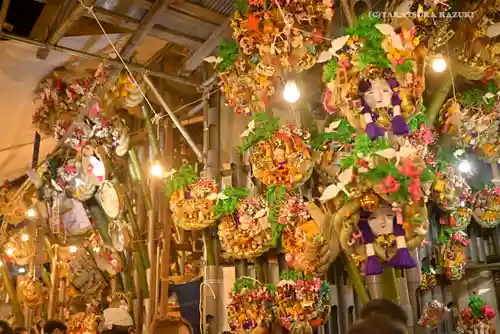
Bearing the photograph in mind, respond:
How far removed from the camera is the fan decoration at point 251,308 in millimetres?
4066

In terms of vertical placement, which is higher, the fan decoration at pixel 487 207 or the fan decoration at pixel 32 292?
the fan decoration at pixel 487 207

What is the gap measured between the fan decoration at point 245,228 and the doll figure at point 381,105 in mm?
1344

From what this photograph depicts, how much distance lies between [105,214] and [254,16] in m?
3.88

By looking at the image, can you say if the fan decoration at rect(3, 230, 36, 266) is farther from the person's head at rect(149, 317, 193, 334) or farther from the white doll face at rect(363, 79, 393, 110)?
the white doll face at rect(363, 79, 393, 110)

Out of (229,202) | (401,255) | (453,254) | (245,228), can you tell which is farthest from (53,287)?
(401,255)

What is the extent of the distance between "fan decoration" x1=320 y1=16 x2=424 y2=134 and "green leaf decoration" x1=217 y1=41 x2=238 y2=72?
3.32 feet

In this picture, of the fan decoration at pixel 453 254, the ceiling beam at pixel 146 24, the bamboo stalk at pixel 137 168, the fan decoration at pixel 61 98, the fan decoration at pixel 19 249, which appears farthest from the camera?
the fan decoration at pixel 19 249

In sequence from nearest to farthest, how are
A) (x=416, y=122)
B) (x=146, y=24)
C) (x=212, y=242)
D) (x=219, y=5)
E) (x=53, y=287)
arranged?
(x=416, y=122)
(x=146, y=24)
(x=219, y=5)
(x=212, y=242)
(x=53, y=287)

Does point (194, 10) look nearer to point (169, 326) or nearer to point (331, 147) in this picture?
point (331, 147)

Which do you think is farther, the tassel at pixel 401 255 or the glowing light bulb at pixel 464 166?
the glowing light bulb at pixel 464 166

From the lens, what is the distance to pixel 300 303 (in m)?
3.83

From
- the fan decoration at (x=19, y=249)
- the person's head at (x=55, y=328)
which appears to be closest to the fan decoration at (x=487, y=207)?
the person's head at (x=55, y=328)

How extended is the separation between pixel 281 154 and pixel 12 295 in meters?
6.84

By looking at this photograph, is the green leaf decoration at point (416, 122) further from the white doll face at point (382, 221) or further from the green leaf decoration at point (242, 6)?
the green leaf decoration at point (242, 6)
